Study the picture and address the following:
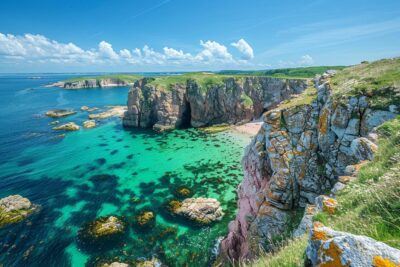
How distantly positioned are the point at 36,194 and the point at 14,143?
35.3 m

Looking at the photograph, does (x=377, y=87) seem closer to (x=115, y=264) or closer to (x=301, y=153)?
(x=301, y=153)

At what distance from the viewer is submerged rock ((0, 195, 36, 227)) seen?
91.6 ft

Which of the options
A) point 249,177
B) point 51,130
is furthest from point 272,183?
point 51,130

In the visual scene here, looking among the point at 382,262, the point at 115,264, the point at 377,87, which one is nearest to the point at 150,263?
the point at 115,264

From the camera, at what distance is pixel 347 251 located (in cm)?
317

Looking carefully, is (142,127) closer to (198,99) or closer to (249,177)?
(198,99)

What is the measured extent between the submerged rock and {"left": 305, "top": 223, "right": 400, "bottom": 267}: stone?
3667 centimetres

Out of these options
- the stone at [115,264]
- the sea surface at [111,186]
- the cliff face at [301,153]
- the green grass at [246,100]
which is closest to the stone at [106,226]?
the sea surface at [111,186]

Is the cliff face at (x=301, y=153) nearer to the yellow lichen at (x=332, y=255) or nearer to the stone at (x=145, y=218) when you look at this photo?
the yellow lichen at (x=332, y=255)

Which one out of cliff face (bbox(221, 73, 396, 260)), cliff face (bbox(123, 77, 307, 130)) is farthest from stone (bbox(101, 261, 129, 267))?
cliff face (bbox(123, 77, 307, 130))

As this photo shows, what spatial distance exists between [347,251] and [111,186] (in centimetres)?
3962

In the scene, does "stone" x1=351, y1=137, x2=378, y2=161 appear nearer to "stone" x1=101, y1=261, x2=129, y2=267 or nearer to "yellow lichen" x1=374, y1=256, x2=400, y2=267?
"yellow lichen" x1=374, y1=256, x2=400, y2=267

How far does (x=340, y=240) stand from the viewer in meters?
3.36

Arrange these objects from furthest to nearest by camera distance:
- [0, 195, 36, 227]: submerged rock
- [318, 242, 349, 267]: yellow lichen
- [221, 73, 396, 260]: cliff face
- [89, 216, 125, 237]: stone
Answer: [0, 195, 36, 227]: submerged rock → [89, 216, 125, 237]: stone → [221, 73, 396, 260]: cliff face → [318, 242, 349, 267]: yellow lichen
